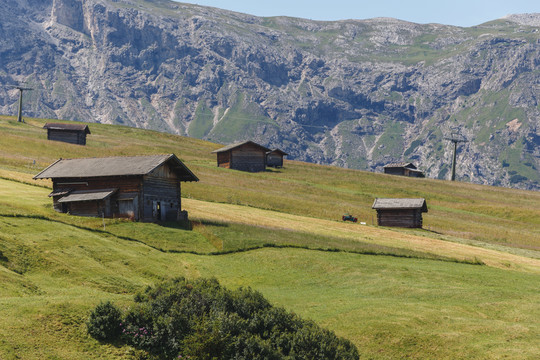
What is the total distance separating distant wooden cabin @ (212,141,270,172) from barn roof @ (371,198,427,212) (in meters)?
48.6

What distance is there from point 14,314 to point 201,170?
92.5 metres

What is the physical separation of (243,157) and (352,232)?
67061 mm

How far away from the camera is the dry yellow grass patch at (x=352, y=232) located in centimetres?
5266

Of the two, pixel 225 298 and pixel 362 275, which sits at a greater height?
pixel 225 298

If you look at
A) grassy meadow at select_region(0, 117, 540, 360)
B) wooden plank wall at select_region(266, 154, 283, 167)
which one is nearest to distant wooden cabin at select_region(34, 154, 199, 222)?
grassy meadow at select_region(0, 117, 540, 360)

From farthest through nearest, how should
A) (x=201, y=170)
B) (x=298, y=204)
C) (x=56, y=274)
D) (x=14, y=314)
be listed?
1. (x=201, y=170)
2. (x=298, y=204)
3. (x=56, y=274)
4. (x=14, y=314)

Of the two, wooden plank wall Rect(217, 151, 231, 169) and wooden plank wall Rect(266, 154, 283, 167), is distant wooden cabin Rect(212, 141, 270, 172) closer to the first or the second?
wooden plank wall Rect(217, 151, 231, 169)

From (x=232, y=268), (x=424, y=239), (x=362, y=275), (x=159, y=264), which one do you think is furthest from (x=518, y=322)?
(x=424, y=239)

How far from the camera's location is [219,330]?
20.8m

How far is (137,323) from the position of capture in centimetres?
2203

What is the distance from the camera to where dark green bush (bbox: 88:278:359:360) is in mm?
20578

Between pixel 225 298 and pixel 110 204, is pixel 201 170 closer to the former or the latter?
pixel 110 204

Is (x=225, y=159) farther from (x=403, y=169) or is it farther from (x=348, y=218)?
(x=403, y=169)

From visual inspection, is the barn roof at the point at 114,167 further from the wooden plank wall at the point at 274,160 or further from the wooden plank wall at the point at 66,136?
the wooden plank wall at the point at 274,160
